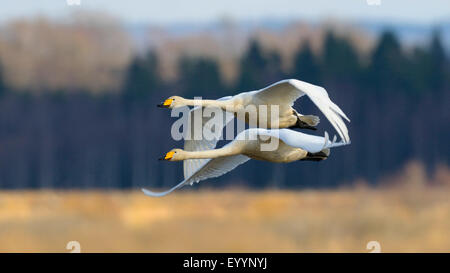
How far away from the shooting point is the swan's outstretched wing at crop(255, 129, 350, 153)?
7105 mm

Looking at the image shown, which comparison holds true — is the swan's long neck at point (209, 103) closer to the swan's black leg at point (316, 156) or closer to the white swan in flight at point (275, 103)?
the white swan in flight at point (275, 103)

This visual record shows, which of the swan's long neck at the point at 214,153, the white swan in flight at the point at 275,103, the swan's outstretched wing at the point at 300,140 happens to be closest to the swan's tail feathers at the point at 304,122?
the white swan in flight at the point at 275,103

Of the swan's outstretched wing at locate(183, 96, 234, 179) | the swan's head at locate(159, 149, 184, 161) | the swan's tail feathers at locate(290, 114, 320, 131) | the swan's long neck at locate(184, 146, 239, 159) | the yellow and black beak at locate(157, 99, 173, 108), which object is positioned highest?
the swan's outstretched wing at locate(183, 96, 234, 179)

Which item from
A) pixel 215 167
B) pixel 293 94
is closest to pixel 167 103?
pixel 215 167

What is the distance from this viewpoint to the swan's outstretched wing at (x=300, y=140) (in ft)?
23.3

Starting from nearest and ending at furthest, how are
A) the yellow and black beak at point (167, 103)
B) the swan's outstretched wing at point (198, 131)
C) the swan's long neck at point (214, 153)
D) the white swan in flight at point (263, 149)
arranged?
the white swan in flight at point (263, 149)
the swan's long neck at point (214, 153)
the yellow and black beak at point (167, 103)
the swan's outstretched wing at point (198, 131)

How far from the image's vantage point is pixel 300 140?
732cm

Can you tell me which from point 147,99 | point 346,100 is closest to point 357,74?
point 346,100

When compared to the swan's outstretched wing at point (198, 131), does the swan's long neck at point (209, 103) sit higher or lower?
lower

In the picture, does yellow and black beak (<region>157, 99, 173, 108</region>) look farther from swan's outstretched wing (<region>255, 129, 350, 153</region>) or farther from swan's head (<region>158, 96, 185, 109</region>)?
swan's outstretched wing (<region>255, 129, 350, 153</region>)

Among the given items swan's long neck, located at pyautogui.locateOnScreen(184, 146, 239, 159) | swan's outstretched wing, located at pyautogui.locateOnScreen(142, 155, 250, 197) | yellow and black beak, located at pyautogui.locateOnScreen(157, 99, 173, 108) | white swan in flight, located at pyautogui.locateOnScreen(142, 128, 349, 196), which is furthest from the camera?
swan's outstretched wing, located at pyautogui.locateOnScreen(142, 155, 250, 197)

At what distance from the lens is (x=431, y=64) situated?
1748cm

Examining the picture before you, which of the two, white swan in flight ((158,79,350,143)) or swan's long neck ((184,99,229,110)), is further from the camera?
swan's long neck ((184,99,229,110))

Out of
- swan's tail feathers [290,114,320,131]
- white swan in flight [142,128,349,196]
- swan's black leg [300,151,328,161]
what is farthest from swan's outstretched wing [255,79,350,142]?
swan's black leg [300,151,328,161]
